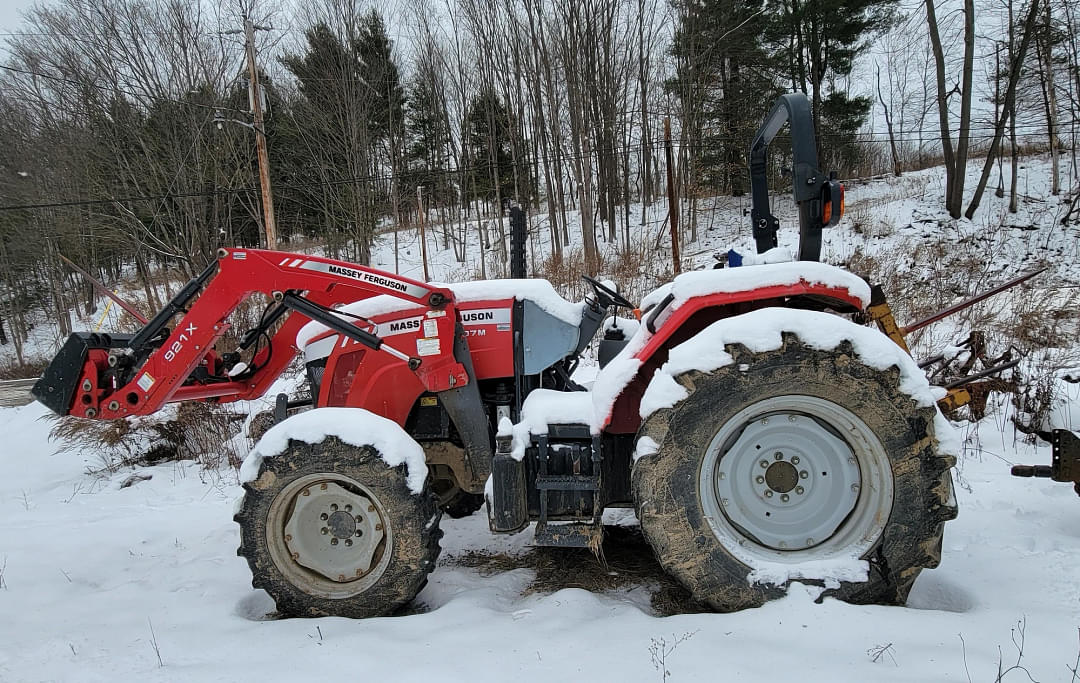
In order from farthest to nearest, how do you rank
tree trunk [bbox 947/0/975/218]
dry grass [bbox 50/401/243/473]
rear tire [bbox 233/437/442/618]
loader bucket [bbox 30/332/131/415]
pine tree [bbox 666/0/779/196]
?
pine tree [bbox 666/0/779/196], tree trunk [bbox 947/0/975/218], dry grass [bbox 50/401/243/473], loader bucket [bbox 30/332/131/415], rear tire [bbox 233/437/442/618]

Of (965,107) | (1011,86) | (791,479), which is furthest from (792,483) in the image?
(1011,86)

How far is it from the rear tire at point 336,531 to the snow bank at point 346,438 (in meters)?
0.03

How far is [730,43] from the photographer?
1878cm

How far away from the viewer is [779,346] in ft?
6.98

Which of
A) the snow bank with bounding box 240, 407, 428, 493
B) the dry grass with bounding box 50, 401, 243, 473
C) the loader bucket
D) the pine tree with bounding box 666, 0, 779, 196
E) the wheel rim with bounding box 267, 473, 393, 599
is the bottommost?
the dry grass with bounding box 50, 401, 243, 473

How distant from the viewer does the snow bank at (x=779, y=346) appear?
2102 mm

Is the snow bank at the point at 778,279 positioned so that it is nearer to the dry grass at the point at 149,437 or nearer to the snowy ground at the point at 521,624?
the snowy ground at the point at 521,624

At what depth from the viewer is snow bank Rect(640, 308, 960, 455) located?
210cm

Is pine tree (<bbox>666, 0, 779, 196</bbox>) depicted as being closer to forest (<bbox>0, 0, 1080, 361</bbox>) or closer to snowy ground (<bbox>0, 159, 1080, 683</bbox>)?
forest (<bbox>0, 0, 1080, 361</bbox>)

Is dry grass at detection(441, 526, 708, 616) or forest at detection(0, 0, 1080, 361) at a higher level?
forest at detection(0, 0, 1080, 361)

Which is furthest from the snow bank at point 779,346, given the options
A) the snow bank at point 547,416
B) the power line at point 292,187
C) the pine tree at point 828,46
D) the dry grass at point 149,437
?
the pine tree at point 828,46

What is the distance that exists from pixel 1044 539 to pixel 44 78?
23.8m

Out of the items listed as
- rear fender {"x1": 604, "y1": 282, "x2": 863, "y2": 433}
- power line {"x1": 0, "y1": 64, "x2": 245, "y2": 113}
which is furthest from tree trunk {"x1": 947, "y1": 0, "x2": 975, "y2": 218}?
power line {"x1": 0, "y1": 64, "x2": 245, "y2": 113}

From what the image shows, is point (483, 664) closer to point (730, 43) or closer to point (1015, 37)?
point (730, 43)
